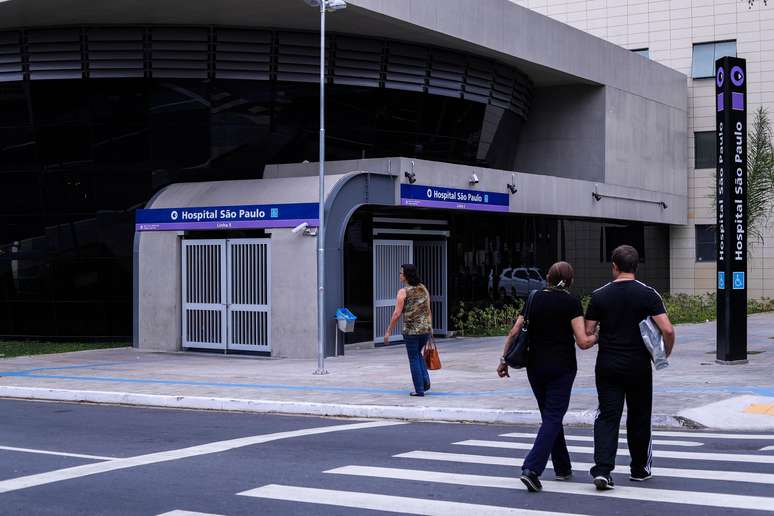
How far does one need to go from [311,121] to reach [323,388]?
430 inches

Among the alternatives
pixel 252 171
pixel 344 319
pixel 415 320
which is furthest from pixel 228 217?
pixel 415 320

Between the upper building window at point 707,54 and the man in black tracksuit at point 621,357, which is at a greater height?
the upper building window at point 707,54

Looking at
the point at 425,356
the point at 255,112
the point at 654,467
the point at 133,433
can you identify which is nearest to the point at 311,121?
the point at 255,112

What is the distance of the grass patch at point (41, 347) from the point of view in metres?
22.6

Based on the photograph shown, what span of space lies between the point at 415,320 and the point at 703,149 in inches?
1129

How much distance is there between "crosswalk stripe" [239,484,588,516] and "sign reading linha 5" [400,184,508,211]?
13761mm

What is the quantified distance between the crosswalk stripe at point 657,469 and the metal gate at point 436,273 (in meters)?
15.6

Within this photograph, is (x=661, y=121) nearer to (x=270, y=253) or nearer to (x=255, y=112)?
(x=255, y=112)

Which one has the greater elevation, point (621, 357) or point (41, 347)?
point (621, 357)

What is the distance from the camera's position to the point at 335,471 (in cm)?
888

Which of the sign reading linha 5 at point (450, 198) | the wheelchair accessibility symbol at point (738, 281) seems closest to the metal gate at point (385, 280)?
the sign reading linha 5 at point (450, 198)

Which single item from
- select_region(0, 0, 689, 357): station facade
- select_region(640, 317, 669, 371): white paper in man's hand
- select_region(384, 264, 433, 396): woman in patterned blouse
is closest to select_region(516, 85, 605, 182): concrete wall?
select_region(0, 0, 689, 357): station facade

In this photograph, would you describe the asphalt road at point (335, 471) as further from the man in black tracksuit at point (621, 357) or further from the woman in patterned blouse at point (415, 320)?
the woman in patterned blouse at point (415, 320)

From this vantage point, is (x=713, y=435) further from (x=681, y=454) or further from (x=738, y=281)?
(x=738, y=281)
